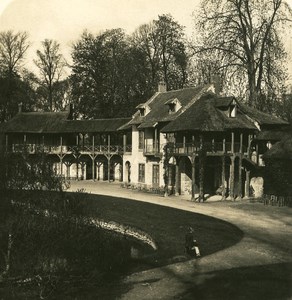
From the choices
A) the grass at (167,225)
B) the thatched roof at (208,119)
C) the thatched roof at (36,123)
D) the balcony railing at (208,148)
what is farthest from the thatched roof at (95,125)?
the grass at (167,225)

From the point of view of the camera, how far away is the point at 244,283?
13.8 metres

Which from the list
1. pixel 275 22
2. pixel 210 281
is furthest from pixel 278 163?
pixel 210 281

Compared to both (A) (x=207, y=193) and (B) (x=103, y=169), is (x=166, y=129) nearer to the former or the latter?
(A) (x=207, y=193)

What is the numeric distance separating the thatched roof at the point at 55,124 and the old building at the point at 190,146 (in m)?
0.14

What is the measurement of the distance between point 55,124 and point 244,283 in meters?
41.2

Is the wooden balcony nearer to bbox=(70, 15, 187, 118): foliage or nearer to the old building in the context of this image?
the old building

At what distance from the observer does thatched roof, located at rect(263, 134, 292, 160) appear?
3169 centimetres

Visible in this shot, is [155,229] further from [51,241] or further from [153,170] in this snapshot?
[153,170]

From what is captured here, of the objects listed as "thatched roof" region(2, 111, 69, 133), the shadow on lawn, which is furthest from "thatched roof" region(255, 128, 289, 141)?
"thatched roof" region(2, 111, 69, 133)

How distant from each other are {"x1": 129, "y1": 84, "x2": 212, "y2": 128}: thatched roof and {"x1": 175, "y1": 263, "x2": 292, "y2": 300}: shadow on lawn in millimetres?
23957

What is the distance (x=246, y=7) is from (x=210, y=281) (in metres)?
27.7

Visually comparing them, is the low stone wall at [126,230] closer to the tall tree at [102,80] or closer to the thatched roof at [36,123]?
the thatched roof at [36,123]

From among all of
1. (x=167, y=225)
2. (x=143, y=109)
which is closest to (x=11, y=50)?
(x=143, y=109)

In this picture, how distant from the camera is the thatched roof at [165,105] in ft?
128
